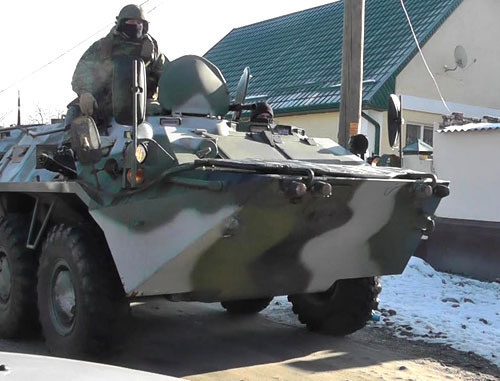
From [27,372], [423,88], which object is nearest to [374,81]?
[423,88]

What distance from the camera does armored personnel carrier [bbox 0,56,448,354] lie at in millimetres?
4211

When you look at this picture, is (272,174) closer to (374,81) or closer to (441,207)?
(441,207)

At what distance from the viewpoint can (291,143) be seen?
5375mm

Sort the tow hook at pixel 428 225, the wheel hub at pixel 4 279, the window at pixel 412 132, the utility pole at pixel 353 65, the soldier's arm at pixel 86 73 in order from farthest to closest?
the window at pixel 412 132 < the utility pole at pixel 353 65 < the soldier's arm at pixel 86 73 < the wheel hub at pixel 4 279 < the tow hook at pixel 428 225

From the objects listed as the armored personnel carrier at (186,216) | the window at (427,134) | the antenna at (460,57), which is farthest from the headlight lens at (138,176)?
the antenna at (460,57)

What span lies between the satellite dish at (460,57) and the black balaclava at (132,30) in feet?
40.4

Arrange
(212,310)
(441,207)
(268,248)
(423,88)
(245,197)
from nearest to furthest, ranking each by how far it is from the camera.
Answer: (245,197)
(268,248)
(212,310)
(441,207)
(423,88)

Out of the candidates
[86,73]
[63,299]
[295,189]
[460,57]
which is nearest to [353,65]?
[86,73]

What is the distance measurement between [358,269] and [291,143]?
3.51 ft

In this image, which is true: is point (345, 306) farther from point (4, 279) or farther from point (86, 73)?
point (86, 73)

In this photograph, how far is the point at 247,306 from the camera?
21.9ft

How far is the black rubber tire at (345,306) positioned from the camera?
5.71m

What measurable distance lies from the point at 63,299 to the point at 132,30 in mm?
2409

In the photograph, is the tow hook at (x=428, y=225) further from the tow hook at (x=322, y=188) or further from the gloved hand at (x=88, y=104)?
the gloved hand at (x=88, y=104)
